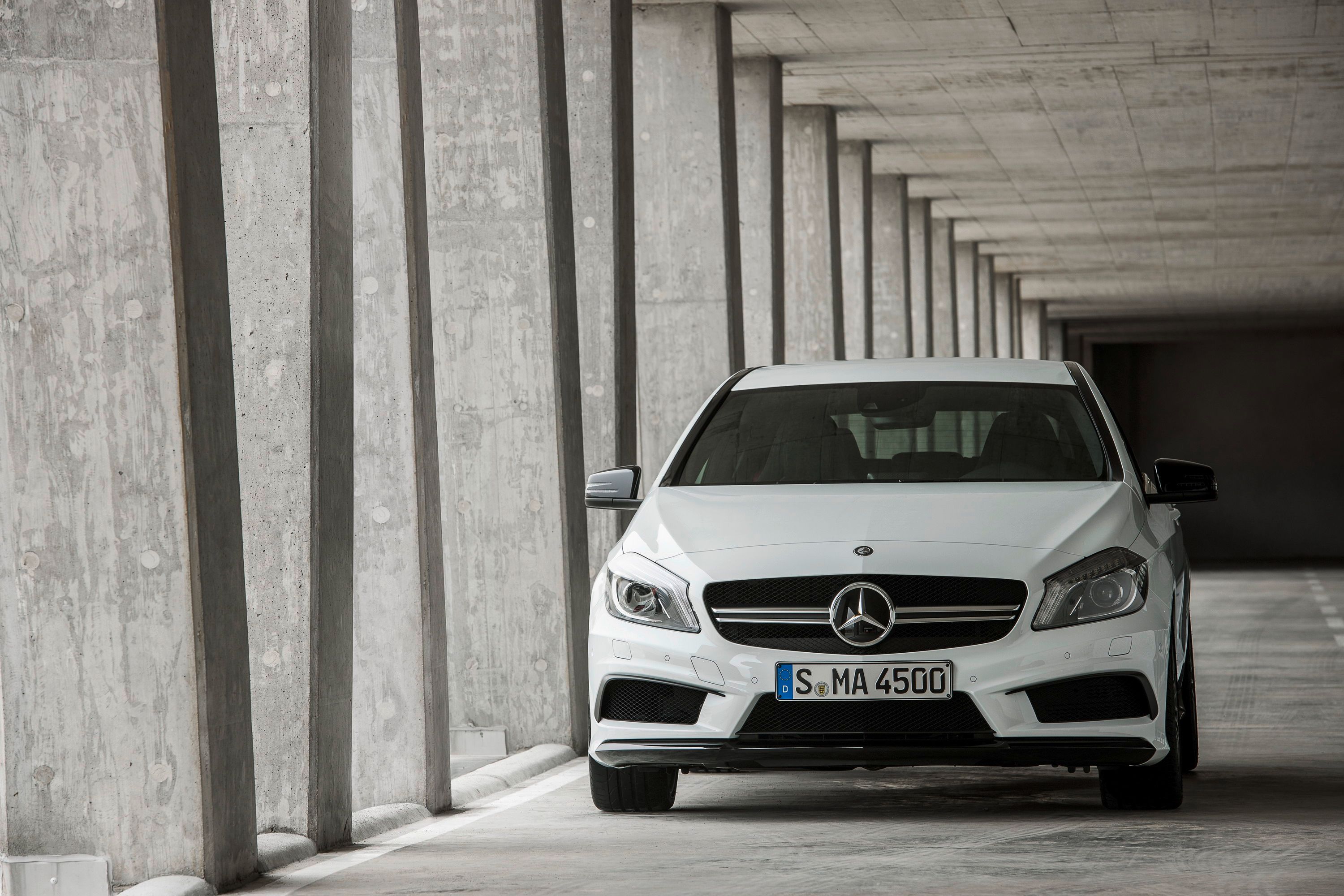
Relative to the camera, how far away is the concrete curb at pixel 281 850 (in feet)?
20.0

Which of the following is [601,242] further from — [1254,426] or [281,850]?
[1254,426]

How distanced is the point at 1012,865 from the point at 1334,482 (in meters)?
57.5

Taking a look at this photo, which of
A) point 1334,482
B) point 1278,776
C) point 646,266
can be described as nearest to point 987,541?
point 1278,776

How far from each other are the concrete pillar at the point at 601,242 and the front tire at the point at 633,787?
180 inches

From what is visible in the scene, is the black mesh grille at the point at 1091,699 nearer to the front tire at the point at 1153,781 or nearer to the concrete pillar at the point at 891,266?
the front tire at the point at 1153,781

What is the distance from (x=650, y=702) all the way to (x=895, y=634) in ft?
2.76

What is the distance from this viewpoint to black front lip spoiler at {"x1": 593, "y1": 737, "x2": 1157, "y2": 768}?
623 cm

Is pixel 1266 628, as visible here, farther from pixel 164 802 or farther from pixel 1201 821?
pixel 164 802

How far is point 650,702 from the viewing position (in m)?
6.48

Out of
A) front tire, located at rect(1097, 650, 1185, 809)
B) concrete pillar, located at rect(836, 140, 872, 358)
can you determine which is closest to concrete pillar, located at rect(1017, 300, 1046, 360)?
concrete pillar, located at rect(836, 140, 872, 358)

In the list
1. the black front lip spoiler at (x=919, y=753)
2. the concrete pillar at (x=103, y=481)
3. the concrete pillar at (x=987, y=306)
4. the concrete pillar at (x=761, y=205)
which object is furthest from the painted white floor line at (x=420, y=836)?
the concrete pillar at (x=987, y=306)

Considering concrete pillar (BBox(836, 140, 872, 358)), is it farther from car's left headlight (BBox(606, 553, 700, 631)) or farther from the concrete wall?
the concrete wall

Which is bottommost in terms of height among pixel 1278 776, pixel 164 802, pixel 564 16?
pixel 1278 776

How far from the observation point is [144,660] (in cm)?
554
